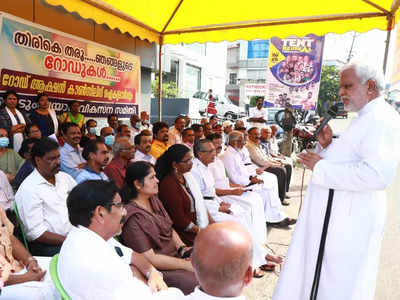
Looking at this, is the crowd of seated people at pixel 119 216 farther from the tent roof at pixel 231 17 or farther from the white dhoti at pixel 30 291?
the tent roof at pixel 231 17

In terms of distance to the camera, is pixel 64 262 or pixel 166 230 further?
pixel 166 230

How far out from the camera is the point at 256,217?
388 centimetres

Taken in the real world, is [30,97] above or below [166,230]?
above

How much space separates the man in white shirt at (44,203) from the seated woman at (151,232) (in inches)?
21.2

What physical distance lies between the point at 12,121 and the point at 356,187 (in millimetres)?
4341

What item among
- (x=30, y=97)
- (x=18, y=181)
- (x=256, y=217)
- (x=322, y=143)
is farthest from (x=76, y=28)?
(x=322, y=143)

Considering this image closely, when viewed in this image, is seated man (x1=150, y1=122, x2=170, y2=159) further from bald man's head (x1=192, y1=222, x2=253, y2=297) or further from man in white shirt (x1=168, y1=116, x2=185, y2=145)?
bald man's head (x1=192, y1=222, x2=253, y2=297)

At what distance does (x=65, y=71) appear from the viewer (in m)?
5.65

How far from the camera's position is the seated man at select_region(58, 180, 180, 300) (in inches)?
51.7

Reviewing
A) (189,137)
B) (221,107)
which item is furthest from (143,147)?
(221,107)

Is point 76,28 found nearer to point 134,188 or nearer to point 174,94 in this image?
point 134,188

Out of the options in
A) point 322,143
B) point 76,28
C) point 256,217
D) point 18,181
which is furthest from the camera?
point 76,28

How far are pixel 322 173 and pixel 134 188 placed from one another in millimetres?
1293

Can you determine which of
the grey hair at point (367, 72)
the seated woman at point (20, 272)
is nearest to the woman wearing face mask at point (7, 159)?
the seated woman at point (20, 272)
